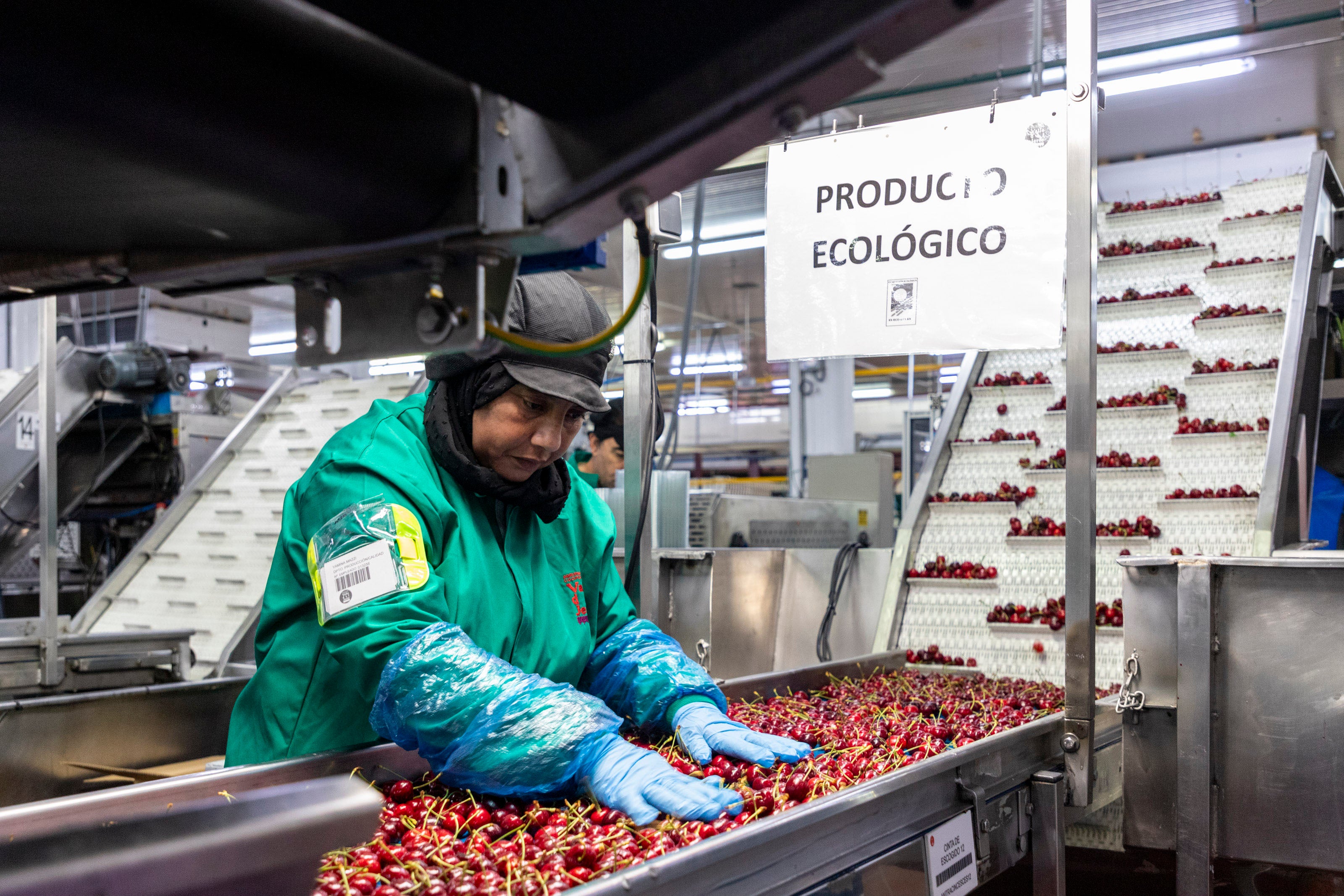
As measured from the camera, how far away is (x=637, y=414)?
282cm

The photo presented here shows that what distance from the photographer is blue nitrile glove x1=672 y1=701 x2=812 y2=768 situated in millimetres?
1965

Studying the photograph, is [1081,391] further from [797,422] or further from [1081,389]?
[797,422]

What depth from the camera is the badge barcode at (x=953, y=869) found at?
188cm

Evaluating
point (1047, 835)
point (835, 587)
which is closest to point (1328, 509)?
point (835, 587)

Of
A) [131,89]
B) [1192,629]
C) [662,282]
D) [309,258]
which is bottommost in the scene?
[1192,629]

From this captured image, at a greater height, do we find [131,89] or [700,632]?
[131,89]

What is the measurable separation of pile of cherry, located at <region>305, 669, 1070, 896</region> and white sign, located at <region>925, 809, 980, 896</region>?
14 centimetres

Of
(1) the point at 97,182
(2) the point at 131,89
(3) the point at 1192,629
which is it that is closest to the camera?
(2) the point at 131,89

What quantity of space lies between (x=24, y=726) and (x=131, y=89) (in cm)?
304

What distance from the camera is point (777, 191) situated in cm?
309

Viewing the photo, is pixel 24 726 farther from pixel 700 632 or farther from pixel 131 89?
pixel 131 89

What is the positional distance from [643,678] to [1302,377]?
3.73 metres

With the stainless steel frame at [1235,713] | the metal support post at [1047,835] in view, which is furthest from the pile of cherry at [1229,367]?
the metal support post at [1047,835]

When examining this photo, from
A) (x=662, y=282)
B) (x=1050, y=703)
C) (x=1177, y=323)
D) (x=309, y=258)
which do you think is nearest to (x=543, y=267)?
(x=309, y=258)
